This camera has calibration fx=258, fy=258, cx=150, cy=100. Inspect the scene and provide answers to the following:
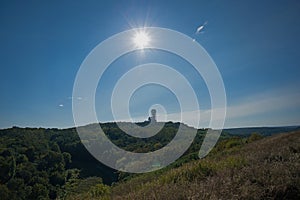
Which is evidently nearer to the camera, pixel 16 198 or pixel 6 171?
pixel 16 198

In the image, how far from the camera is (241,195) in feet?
10.4

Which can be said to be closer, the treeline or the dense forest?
the dense forest

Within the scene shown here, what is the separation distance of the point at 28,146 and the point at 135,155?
5559 centimetres

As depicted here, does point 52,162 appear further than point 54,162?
No

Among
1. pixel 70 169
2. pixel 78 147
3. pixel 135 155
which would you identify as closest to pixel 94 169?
pixel 70 169

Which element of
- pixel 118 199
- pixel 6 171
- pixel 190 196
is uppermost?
pixel 190 196

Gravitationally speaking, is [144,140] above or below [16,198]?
above

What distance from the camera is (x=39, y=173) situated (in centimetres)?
Answer: 10050

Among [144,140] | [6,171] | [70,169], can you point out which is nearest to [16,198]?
[6,171]

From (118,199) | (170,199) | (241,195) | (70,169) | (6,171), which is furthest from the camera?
(70,169)

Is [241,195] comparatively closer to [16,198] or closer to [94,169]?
[16,198]

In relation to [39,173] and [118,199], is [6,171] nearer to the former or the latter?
[39,173]

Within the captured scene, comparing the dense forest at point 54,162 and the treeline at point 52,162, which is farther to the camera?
the treeline at point 52,162

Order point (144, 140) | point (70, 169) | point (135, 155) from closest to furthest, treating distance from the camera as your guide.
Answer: point (135, 155) → point (70, 169) → point (144, 140)
